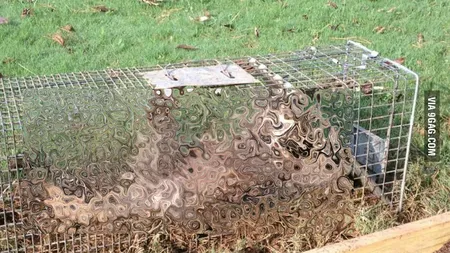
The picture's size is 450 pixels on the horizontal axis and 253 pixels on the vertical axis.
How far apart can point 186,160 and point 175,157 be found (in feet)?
0.15

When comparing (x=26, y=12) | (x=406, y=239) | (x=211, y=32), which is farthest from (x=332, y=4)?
(x=406, y=239)

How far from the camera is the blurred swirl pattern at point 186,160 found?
2238 mm

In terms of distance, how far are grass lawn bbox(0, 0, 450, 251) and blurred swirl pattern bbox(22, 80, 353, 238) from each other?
1188mm

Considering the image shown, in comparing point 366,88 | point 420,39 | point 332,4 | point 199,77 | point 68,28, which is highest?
point 199,77

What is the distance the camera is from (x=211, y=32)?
494 centimetres

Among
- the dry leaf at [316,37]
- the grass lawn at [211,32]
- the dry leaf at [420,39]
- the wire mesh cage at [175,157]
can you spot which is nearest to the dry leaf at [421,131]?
the grass lawn at [211,32]

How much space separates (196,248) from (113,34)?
8.72ft

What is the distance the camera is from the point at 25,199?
2.26m

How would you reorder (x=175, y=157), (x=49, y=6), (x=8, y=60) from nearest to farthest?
1. (x=175, y=157)
2. (x=8, y=60)
3. (x=49, y=6)

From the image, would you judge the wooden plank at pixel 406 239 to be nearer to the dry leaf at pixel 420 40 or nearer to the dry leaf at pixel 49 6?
the dry leaf at pixel 420 40

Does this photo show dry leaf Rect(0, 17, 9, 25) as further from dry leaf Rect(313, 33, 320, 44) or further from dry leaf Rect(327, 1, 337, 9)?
dry leaf Rect(327, 1, 337, 9)

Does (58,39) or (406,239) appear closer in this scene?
(406,239)

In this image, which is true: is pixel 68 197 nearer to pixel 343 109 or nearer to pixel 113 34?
pixel 343 109

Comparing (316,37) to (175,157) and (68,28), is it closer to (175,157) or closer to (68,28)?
(68,28)
